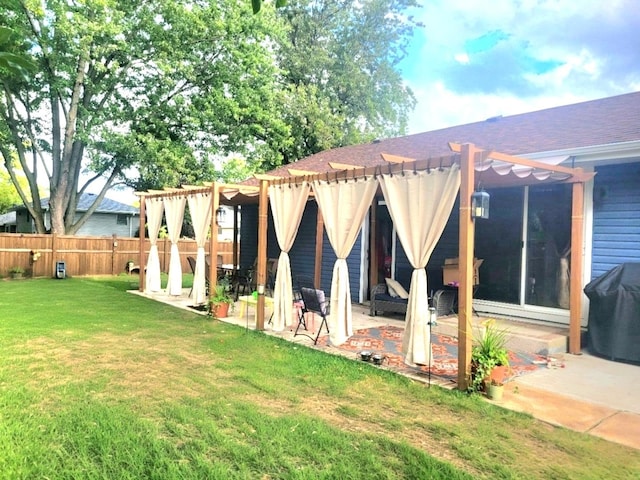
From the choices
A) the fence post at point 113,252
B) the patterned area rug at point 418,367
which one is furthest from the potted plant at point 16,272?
the patterned area rug at point 418,367

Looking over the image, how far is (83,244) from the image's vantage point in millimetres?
14453

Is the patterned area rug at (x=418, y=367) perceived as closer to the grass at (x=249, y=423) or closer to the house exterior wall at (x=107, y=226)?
the grass at (x=249, y=423)

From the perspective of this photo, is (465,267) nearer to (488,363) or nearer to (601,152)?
(488,363)

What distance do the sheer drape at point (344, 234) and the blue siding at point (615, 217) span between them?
128 inches

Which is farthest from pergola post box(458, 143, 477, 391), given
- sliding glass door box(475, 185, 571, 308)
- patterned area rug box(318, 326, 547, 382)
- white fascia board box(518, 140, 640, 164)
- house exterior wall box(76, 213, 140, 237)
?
house exterior wall box(76, 213, 140, 237)

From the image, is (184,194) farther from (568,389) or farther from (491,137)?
(568,389)

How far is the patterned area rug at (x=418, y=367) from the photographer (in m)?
4.89

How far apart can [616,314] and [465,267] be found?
2.40m

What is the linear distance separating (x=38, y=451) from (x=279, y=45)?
814 inches

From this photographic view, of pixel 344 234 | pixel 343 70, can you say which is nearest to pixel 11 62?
pixel 344 234

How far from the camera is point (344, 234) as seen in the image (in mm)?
5719

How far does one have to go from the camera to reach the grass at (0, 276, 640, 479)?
2.80 m

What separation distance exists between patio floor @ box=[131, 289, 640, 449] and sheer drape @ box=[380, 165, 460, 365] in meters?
0.36

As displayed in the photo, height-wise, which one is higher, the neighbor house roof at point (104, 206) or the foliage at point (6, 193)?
the foliage at point (6, 193)
